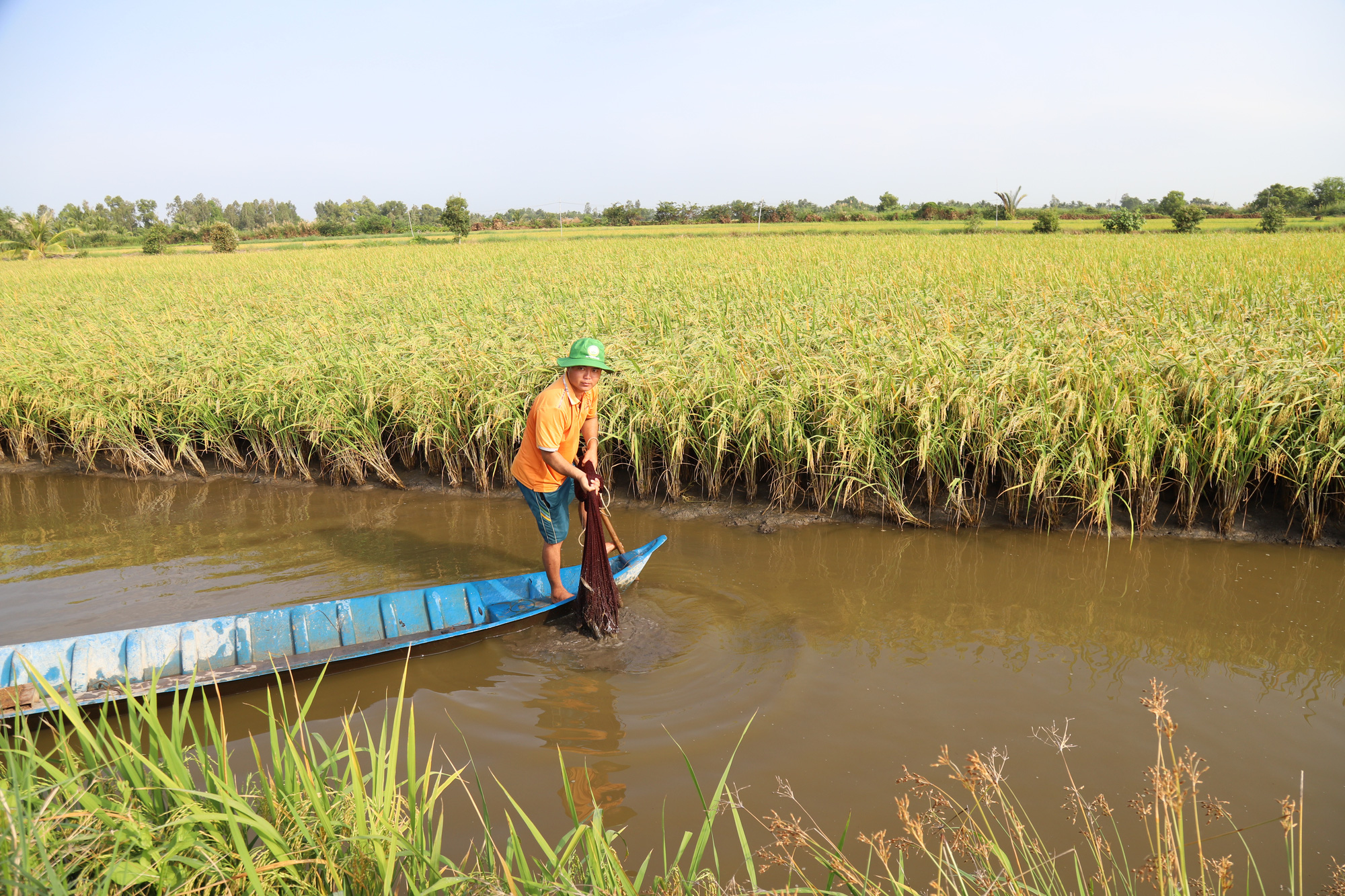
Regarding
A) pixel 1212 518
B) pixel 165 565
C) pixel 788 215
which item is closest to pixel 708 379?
pixel 1212 518

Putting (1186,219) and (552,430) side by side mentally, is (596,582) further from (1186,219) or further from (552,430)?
(1186,219)

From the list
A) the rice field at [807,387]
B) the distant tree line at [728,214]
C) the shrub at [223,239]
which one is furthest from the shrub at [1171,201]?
the shrub at [223,239]

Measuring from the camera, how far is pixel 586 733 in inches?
122

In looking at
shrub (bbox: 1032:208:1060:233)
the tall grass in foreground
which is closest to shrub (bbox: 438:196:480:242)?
shrub (bbox: 1032:208:1060:233)

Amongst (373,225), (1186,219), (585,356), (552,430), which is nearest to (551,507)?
(552,430)

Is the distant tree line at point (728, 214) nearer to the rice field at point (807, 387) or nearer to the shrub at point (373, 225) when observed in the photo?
the shrub at point (373, 225)

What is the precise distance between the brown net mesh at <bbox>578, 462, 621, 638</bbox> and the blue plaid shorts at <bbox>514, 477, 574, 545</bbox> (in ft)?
0.63

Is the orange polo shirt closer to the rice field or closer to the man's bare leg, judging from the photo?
the man's bare leg

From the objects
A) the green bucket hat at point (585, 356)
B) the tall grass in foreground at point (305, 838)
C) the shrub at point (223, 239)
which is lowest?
the tall grass in foreground at point (305, 838)

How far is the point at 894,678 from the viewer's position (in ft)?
11.2

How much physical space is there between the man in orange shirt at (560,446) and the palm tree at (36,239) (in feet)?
138

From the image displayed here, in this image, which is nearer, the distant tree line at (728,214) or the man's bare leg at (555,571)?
the man's bare leg at (555,571)

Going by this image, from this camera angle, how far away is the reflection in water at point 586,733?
2.69 m

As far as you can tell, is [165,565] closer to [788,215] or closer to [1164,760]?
[1164,760]
